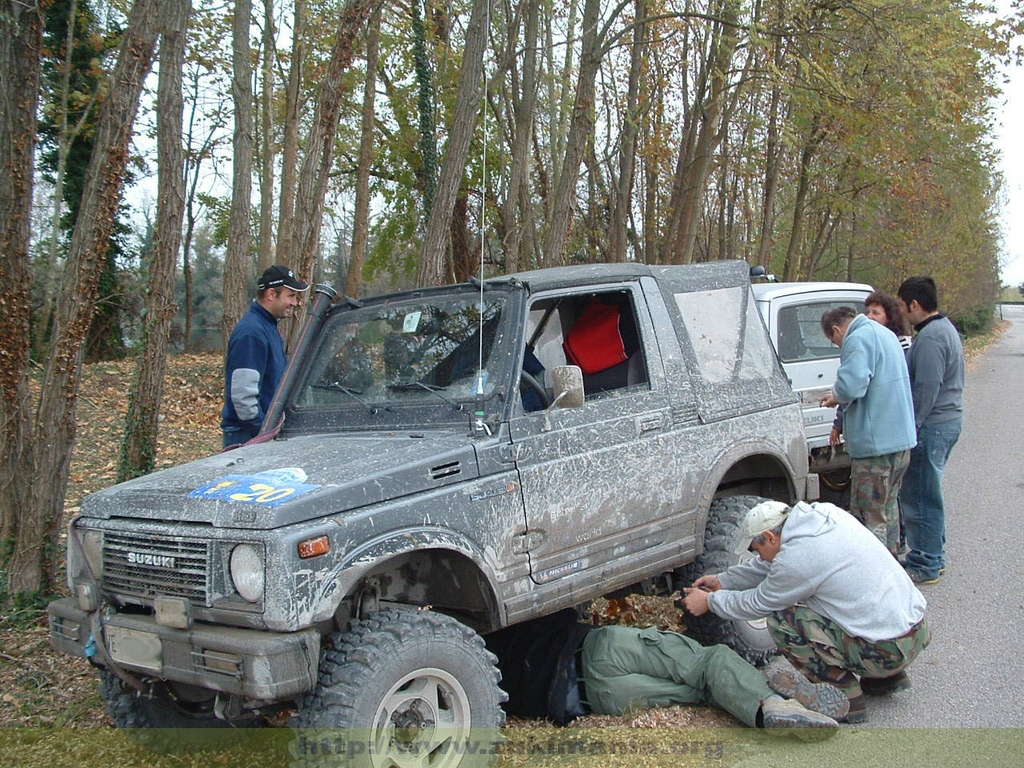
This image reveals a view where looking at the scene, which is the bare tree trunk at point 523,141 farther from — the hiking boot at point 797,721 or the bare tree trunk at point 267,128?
the hiking boot at point 797,721

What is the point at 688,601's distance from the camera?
4398 mm

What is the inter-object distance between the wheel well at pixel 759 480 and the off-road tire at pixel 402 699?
2.33m

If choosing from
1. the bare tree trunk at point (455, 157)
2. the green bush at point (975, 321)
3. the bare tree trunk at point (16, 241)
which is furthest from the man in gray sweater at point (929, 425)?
the green bush at point (975, 321)

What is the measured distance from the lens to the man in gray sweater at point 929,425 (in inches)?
250

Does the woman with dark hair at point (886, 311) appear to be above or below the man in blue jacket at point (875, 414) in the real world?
above

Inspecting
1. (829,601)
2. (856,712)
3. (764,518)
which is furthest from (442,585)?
(856,712)

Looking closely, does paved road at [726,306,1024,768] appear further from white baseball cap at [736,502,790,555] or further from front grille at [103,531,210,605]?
front grille at [103,531,210,605]

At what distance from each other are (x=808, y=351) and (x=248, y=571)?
261 inches

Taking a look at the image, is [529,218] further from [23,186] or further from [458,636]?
[458,636]

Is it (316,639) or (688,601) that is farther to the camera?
(688,601)

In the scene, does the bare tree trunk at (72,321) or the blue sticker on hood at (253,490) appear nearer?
the blue sticker on hood at (253,490)

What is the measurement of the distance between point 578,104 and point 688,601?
9618 mm

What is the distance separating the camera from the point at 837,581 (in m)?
4.04

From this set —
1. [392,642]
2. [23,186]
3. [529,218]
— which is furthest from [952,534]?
[529,218]
